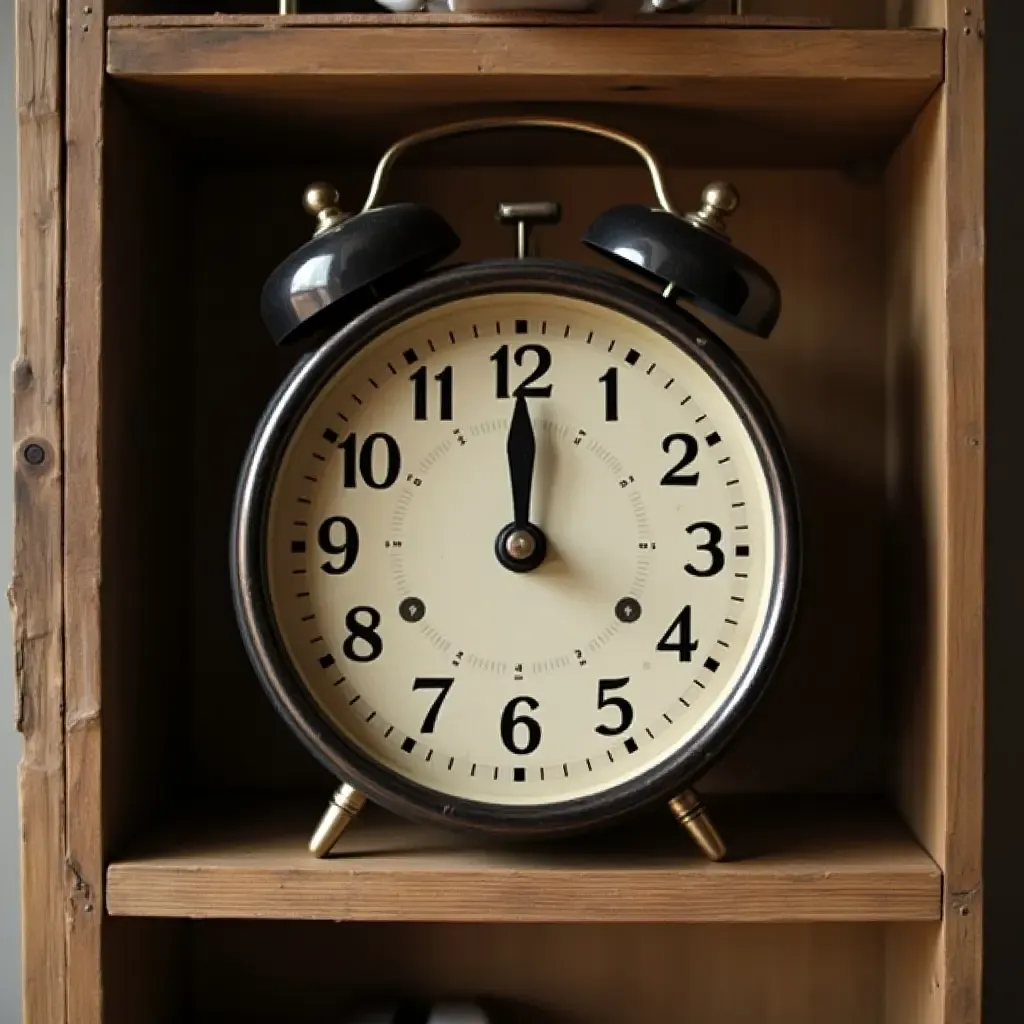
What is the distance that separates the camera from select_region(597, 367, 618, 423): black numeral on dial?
101 cm

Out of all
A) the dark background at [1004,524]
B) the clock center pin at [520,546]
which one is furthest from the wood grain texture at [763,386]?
the clock center pin at [520,546]

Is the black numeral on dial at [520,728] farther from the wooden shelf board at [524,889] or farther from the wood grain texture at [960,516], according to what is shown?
the wood grain texture at [960,516]

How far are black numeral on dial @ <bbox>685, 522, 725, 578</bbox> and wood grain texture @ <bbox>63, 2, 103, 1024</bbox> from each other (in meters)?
0.43

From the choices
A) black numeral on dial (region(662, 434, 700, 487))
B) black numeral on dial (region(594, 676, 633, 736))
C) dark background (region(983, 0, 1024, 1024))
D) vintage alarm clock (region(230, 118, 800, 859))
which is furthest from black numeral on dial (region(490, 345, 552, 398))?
dark background (region(983, 0, 1024, 1024))

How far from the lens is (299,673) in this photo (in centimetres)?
99

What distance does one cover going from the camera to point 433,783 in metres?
0.99

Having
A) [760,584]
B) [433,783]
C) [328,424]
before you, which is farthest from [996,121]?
[433,783]

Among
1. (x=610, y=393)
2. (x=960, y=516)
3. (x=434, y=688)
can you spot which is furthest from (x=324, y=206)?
(x=960, y=516)

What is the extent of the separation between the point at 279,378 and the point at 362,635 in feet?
1.09

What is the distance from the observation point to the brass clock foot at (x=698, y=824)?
0.98 meters

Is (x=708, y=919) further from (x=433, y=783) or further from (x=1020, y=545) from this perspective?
(x=1020, y=545)

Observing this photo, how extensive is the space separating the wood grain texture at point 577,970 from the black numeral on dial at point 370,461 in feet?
1.50

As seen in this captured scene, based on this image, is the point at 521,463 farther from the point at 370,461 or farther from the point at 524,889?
the point at 524,889

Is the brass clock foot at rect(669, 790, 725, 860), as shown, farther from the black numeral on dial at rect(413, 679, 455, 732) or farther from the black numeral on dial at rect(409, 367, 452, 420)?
the black numeral on dial at rect(409, 367, 452, 420)
